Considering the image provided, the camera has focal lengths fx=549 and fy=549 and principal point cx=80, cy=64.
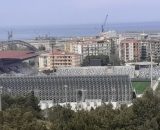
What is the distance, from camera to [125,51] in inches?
1790

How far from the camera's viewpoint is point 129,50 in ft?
149

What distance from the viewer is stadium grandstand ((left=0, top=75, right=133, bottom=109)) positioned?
24.1 metres

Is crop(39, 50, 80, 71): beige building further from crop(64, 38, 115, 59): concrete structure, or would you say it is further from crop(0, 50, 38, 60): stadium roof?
crop(64, 38, 115, 59): concrete structure

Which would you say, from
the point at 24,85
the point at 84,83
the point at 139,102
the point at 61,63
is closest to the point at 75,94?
the point at 84,83

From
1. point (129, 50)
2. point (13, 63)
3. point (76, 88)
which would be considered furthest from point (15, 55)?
point (76, 88)

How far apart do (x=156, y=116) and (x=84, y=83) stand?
1249 centimetres

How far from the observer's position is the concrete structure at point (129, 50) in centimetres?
4502

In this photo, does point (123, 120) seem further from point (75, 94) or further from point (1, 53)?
point (1, 53)

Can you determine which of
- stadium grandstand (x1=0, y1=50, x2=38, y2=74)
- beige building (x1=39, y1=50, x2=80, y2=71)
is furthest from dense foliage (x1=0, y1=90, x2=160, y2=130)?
beige building (x1=39, y1=50, x2=80, y2=71)

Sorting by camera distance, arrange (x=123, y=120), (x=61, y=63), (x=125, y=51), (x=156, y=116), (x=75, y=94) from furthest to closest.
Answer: (x=125, y=51) → (x=61, y=63) → (x=75, y=94) → (x=156, y=116) → (x=123, y=120)

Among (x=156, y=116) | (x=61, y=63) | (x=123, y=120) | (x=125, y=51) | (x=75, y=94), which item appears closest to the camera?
(x=123, y=120)

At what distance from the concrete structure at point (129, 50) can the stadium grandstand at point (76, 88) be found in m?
20.6

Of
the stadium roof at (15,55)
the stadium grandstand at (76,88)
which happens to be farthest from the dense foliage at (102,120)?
the stadium roof at (15,55)

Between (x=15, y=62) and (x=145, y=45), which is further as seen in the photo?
(x=145, y=45)
